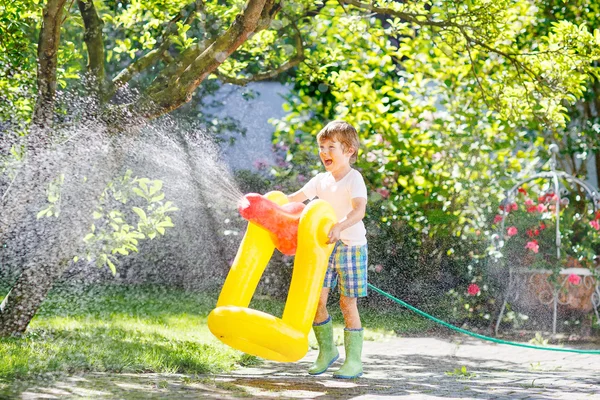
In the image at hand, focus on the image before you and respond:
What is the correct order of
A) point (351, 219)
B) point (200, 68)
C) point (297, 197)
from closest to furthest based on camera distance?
point (351, 219) < point (297, 197) < point (200, 68)

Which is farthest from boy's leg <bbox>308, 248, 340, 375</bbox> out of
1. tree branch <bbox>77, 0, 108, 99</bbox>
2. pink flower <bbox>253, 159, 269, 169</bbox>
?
pink flower <bbox>253, 159, 269, 169</bbox>

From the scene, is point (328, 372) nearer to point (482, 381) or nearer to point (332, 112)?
point (482, 381)

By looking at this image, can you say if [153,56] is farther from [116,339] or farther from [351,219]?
[351,219]

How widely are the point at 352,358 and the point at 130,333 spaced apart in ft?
5.59

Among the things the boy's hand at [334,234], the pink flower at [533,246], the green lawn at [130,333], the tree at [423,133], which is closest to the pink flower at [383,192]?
the tree at [423,133]

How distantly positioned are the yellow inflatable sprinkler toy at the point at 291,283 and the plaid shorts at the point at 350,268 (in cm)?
32

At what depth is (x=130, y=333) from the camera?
5.24 m

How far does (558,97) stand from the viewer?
559 centimetres

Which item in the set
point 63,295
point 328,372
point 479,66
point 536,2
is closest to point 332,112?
point 479,66

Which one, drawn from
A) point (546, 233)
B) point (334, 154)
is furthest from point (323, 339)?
point (546, 233)

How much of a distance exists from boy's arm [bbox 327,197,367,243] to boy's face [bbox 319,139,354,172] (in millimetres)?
223

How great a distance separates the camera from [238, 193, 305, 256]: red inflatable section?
143 inches

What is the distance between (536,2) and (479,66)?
35.9 inches

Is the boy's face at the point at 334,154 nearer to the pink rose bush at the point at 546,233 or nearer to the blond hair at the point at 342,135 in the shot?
the blond hair at the point at 342,135
